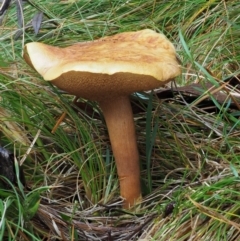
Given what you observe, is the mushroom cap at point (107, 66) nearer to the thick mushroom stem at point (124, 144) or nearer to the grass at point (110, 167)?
the thick mushroom stem at point (124, 144)

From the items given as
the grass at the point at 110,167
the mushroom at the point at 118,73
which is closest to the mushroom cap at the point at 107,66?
the mushroom at the point at 118,73

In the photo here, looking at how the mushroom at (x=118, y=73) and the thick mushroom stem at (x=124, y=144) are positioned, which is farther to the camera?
the thick mushroom stem at (x=124, y=144)

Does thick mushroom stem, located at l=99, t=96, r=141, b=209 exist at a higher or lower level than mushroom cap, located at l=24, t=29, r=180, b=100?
lower

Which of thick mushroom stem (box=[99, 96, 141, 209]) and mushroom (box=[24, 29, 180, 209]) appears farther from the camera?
thick mushroom stem (box=[99, 96, 141, 209])

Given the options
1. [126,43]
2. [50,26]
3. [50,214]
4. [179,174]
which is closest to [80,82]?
[126,43]

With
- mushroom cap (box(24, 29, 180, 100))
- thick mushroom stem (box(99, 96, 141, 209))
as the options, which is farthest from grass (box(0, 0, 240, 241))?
mushroom cap (box(24, 29, 180, 100))

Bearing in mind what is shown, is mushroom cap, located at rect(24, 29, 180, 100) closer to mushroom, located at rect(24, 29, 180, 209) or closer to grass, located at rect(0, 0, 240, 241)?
mushroom, located at rect(24, 29, 180, 209)

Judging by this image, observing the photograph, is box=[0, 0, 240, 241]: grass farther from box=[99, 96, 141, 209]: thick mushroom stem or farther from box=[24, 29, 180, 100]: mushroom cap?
box=[24, 29, 180, 100]: mushroom cap

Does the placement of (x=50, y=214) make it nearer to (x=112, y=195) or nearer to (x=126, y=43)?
(x=112, y=195)
